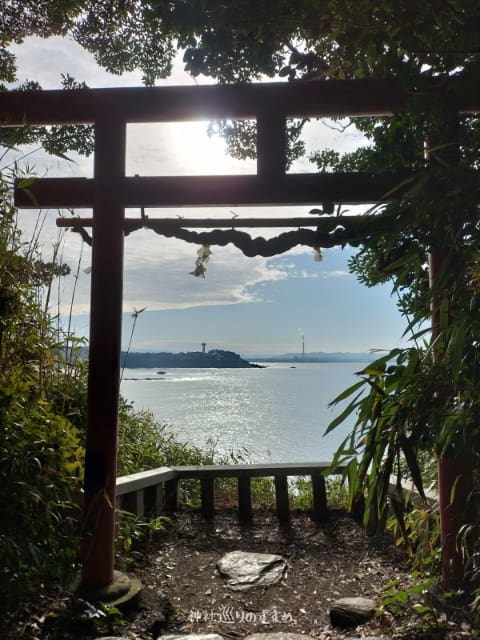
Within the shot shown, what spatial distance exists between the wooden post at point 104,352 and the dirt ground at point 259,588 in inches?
13.4

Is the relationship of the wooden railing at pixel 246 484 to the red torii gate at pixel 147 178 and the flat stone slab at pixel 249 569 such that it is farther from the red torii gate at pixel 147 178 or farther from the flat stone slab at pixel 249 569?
the red torii gate at pixel 147 178

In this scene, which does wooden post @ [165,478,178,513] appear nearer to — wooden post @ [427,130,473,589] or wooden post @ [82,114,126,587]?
wooden post @ [82,114,126,587]

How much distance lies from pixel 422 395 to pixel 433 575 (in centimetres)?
119

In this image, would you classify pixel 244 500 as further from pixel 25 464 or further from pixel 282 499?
pixel 25 464

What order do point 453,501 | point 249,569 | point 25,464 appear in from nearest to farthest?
point 25,464, point 453,501, point 249,569

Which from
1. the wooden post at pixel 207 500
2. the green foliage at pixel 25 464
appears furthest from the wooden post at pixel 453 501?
the wooden post at pixel 207 500

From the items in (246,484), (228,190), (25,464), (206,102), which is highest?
(206,102)

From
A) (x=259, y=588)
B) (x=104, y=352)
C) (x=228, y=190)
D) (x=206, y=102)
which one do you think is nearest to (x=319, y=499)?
(x=259, y=588)

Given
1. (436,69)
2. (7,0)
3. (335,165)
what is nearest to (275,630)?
(436,69)

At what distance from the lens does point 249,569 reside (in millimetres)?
3180

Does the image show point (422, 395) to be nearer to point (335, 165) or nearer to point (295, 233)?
point (295, 233)

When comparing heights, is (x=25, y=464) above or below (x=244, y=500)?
above

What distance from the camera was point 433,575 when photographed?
8.23 ft

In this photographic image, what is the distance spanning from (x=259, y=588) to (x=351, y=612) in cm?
62
